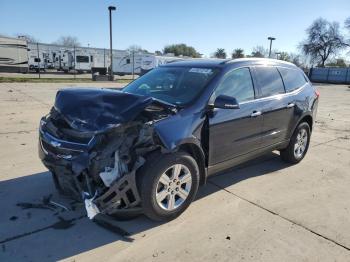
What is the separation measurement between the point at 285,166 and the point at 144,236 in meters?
3.36

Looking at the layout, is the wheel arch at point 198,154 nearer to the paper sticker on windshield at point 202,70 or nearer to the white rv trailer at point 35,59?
the paper sticker on windshield at point 202,70

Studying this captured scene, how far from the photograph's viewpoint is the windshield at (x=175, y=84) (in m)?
4.23

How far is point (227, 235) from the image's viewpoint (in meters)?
3.59

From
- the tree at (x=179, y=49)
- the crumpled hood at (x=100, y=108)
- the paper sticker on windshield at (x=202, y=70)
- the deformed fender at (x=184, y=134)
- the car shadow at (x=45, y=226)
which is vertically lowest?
the car shadow at (x=45, y=226)

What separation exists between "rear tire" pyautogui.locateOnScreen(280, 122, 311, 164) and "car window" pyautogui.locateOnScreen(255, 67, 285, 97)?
3.06 ft

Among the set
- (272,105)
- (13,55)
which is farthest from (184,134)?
(13,55)

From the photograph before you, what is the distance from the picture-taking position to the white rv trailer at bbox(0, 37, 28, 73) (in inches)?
1367

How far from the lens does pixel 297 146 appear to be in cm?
604

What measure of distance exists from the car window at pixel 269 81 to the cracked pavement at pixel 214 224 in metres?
1.34

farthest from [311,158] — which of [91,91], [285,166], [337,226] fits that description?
[91,91]

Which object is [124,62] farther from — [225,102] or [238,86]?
[225,102]

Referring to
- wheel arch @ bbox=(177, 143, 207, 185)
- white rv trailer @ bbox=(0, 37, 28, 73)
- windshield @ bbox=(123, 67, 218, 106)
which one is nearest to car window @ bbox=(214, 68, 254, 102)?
windshield @ bbox=(123, 67, 218, 106)

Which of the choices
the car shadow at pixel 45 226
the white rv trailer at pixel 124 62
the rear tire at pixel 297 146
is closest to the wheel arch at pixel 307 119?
the rear tire at pixel 297 146

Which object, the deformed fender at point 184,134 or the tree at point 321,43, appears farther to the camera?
the tree at point 321,43
